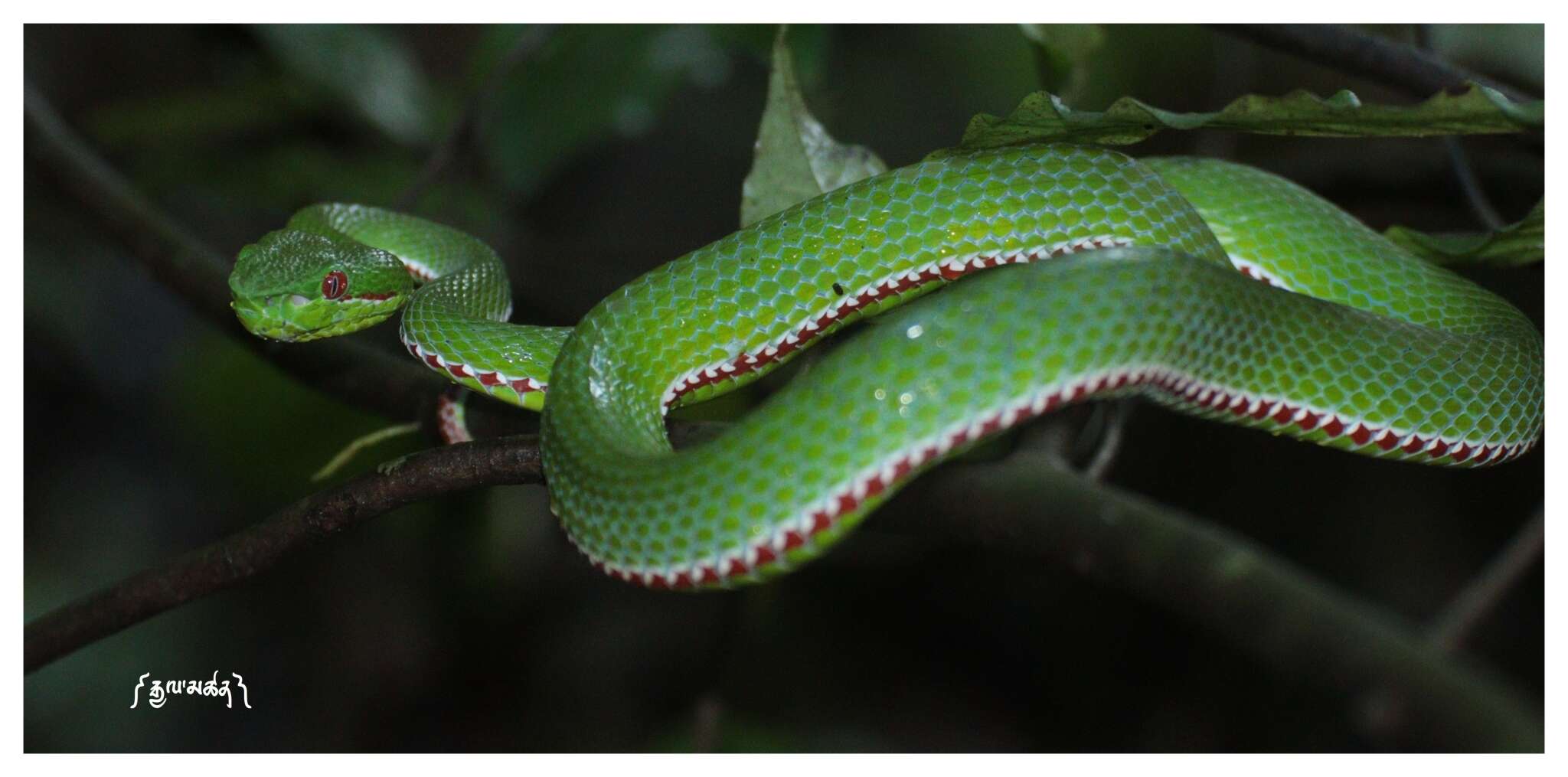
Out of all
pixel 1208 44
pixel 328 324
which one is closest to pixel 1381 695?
pixel 328 324

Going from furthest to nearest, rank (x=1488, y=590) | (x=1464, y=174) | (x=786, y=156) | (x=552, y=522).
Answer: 1. (x=552, y=522)
2. (x=1464, y=174)
3. (x=786, y=156)
4. (x=1488, y=590)

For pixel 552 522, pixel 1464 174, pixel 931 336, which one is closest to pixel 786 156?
pixel 931 336

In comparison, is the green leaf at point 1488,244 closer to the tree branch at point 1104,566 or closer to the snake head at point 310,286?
the tree branch at point 1104,566

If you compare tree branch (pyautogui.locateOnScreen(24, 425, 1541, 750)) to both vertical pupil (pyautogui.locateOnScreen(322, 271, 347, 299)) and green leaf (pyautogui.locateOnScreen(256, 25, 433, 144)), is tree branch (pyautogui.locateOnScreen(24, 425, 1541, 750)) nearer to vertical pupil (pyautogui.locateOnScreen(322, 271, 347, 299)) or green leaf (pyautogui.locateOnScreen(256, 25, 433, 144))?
vertical pupil (pyautogui.locateOnScreen(322, 271, 347, 299))

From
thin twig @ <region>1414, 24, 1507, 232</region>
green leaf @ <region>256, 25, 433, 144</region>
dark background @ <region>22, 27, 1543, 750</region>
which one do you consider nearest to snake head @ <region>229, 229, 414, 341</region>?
dark background @ <region>22, 27, 1543, 750</region>

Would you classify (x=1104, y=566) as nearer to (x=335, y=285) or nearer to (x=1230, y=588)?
(x=1230, y=588)
